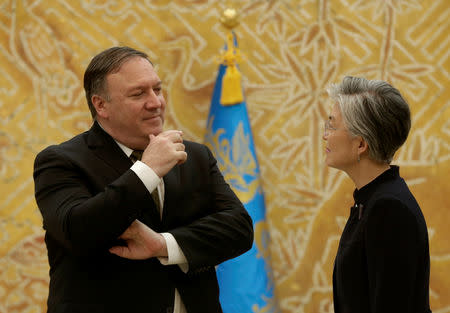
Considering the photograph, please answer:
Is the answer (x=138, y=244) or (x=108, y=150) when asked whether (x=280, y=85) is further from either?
(x=138, y=244)

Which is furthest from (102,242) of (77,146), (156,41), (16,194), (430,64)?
(430,64)

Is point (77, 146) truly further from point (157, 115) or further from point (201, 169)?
point (201, 169)

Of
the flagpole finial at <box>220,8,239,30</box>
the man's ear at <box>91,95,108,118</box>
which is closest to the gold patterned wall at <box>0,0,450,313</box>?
the flagpole finial at <box>220,8,239,30</box>

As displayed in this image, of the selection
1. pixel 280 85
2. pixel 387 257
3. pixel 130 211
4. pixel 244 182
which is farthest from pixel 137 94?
pixel 280 85

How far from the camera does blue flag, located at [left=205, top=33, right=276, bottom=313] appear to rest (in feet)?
12.5

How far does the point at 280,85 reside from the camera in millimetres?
4414

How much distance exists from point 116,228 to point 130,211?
0.21ft

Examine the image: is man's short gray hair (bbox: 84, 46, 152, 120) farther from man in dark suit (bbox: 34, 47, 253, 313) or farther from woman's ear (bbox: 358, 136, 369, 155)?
woman's ear (bbox: 358, 136, 369, 155)

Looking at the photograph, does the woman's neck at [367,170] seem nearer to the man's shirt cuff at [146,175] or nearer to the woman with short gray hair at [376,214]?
the woman with short gray hair at [376,214]

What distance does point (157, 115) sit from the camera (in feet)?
6.50

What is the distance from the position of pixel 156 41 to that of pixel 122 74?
252 cm

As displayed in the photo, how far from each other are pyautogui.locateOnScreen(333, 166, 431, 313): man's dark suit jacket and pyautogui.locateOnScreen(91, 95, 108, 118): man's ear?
91 centimetres

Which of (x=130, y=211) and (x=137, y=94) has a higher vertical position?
(x=137, y=94)

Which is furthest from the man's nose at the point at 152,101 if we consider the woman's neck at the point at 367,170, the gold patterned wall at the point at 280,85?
the gold patterned wall at the point at 280,85
